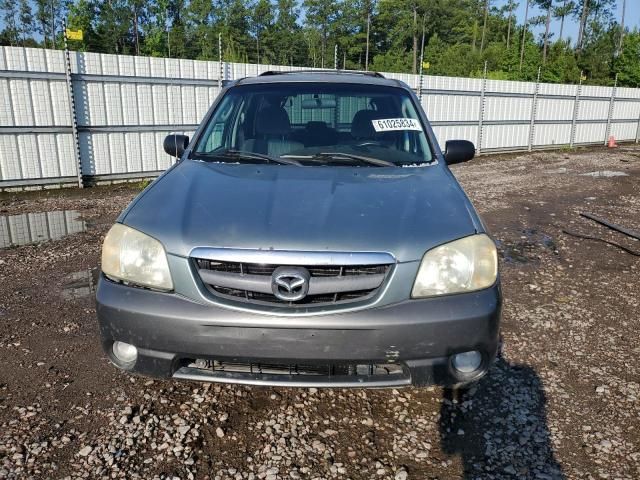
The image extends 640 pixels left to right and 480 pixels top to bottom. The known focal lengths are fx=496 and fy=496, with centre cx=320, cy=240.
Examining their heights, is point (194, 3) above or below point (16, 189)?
above

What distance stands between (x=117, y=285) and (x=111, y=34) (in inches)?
3052

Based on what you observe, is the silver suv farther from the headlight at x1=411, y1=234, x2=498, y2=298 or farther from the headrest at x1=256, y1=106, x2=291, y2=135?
the headrest at x1=256, y1=106, x2=291, y2=135

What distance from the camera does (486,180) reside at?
10906mm

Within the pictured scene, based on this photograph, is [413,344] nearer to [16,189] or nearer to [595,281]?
[595,281]

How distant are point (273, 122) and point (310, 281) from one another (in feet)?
5.56

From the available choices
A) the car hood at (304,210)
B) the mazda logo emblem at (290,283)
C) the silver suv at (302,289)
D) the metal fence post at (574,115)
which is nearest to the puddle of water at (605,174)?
the metal fence post at (574,115)

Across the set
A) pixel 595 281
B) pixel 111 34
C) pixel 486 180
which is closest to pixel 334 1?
pixel 111 34

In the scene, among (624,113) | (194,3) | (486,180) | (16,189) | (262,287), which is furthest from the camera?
(194,3)

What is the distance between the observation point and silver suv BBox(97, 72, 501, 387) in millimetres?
1972

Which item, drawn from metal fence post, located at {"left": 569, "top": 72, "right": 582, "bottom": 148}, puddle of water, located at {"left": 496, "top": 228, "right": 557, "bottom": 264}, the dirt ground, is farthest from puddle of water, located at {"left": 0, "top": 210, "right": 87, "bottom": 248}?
metal fence post, located at {"left": 569, "top": 72, "right": 582, "bottom": 148}

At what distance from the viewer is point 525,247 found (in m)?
5.62

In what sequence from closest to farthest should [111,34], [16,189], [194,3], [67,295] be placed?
[67,295] < [16,189] < [111,34] < [194,3]

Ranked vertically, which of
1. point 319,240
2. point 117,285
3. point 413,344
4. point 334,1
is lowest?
point 413,344

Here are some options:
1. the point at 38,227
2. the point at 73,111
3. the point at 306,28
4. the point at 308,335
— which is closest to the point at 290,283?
the point at 308,335
